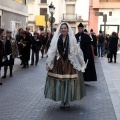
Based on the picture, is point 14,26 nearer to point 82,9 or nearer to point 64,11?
point 82,9

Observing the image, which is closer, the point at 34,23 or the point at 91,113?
the point at 91,113

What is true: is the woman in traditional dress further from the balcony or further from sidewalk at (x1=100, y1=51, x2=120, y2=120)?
the balcony

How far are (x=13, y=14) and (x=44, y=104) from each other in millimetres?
18950

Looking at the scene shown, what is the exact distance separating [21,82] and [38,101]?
289cm

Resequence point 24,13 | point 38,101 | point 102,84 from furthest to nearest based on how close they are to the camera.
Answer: point 24,13 < point 102,84 < point 38,101

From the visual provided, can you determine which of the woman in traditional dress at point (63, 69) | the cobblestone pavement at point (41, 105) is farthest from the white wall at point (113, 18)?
the woman in traditional dress at point (63, 69)

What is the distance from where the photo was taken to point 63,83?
24.0ft

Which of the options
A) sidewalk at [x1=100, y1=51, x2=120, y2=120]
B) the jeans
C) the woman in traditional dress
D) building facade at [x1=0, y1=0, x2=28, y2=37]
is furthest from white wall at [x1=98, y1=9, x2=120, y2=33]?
the woman in traditional dress

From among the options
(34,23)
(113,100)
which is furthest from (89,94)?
(34,23)

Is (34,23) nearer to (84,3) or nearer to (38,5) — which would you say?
(38,5)

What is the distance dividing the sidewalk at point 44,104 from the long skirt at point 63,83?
31 cm

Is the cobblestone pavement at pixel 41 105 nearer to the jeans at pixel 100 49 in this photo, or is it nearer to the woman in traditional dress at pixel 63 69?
the woman in traditional dress at pixel 63 69

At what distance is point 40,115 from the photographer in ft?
23.0

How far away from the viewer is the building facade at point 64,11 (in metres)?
51.2
